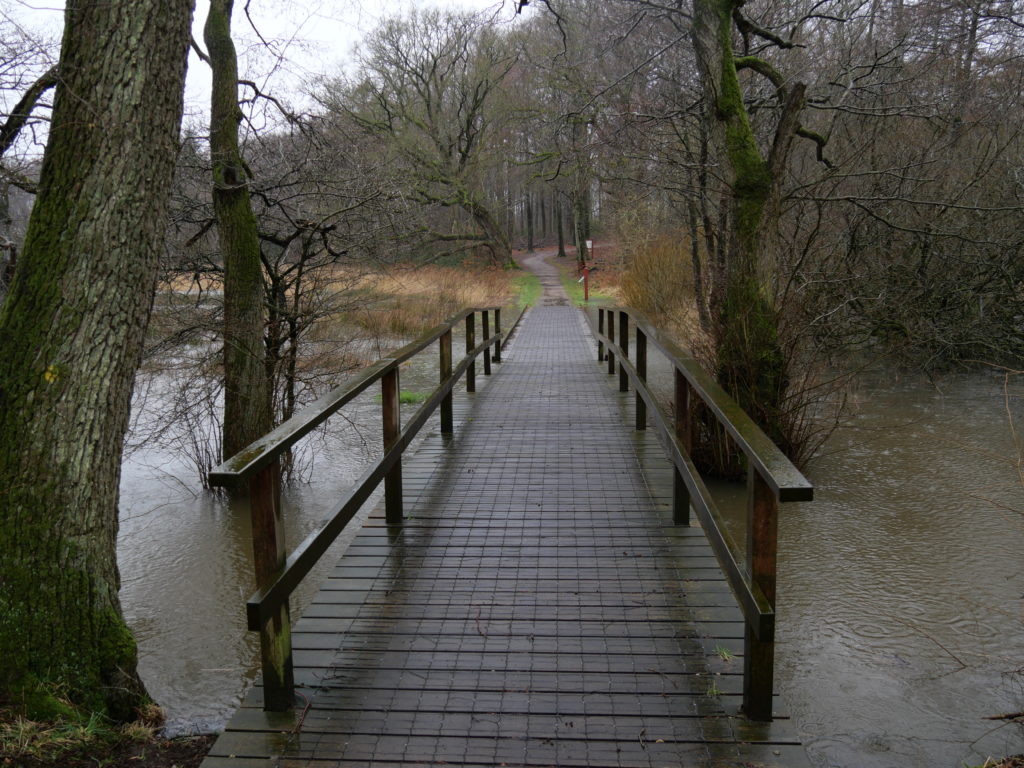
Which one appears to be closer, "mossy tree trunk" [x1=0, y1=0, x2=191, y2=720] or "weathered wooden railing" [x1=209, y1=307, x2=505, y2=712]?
"weathered wooden railing" [x1=209, y1=307, x2=505, y2=712]

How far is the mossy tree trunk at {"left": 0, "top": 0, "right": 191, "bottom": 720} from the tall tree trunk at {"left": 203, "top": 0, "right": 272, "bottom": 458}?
431cm

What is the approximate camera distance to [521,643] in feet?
11.5

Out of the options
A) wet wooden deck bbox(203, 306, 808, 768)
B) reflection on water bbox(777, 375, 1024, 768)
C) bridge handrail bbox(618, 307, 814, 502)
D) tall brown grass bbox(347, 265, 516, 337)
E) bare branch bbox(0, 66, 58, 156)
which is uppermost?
bare branch bbox(0, 66, 58, 156)

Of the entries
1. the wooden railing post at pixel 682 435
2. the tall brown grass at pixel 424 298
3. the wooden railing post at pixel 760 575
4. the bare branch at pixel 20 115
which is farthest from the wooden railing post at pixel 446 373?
the tall brown grass at pixel 424 298

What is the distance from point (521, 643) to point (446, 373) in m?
3.87

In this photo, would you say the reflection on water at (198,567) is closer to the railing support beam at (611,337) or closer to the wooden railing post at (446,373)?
the wooden railing post at (446,373)

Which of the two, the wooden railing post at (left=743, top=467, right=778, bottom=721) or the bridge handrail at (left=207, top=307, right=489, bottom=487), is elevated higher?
the bridge handrail at (left=207, top=307, right=489, bottom=487)

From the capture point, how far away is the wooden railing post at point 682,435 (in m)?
4.75

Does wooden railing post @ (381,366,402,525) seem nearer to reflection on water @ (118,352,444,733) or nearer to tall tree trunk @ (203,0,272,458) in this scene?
reflection on water @ (118,352,444,733)

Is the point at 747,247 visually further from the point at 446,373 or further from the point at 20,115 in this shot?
the point at 20,115

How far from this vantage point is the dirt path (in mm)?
28312

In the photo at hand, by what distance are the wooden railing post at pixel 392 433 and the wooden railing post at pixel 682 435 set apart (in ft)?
4.76

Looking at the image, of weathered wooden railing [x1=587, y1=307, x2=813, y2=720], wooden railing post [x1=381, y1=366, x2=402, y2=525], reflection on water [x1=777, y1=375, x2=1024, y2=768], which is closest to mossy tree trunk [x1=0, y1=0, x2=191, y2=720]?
wooden railing post [x1=381, y1=366, x2=402, y2=525]

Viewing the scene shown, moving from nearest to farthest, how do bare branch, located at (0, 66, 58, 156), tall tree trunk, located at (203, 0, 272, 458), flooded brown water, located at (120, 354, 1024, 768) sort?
flooded brown water, located at (120, 354, 1024, 768), bare branch, located at (0, 66, 58, 156), tall tree trunk, located at (203, 0, 272, 458)
